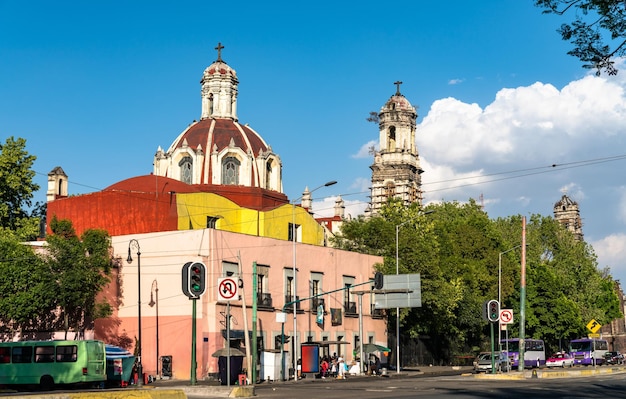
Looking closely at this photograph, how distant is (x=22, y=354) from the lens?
1515 inches

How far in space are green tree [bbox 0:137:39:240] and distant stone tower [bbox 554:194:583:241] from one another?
142 metres

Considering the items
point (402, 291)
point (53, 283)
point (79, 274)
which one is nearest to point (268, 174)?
point (402, 291)

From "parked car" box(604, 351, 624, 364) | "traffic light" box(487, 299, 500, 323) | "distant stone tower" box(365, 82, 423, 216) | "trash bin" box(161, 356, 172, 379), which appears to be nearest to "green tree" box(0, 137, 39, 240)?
"trash bin" box(161, 356, 172, 379)

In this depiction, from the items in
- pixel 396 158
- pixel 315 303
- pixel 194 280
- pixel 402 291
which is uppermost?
pixel 396 158

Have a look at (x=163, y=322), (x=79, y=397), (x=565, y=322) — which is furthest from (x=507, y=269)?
(x=79, y=397)

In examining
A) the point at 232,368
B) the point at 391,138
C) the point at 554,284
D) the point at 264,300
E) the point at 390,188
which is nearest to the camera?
the point at 232,368

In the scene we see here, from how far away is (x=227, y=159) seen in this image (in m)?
81.7

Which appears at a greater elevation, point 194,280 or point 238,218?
point 238,218

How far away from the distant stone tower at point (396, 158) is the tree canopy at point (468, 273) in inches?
1076

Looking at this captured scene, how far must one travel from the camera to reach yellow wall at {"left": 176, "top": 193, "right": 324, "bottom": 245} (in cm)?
6338

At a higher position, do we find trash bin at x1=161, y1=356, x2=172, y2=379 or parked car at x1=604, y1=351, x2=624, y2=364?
trash bin at x1=161, y1=356, x2=172, y2=379

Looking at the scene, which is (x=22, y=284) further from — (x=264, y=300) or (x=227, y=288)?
(x=227, y=288)

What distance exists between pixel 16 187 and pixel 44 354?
23587 mm

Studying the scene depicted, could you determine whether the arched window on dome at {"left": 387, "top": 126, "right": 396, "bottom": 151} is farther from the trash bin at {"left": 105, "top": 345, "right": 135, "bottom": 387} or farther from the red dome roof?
the trash bin at {"left": 105, "top": 345, "right": 135, "bottom": 387}
